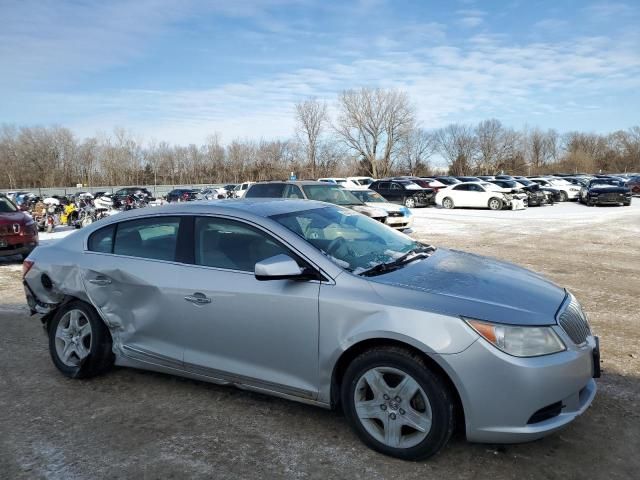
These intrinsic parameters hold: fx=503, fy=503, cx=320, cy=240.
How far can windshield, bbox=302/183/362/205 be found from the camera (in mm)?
13555

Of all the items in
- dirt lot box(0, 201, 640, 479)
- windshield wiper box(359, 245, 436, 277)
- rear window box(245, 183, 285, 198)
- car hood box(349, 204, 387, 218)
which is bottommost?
dirt lot box(0, 201, 640, 479)

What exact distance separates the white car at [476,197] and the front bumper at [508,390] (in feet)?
83.0

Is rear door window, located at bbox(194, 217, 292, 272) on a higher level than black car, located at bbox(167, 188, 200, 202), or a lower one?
higher

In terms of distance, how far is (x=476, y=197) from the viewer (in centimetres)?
2766

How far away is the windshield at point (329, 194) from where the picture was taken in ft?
44.5

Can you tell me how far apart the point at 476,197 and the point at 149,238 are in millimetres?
25628

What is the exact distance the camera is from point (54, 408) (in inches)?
153

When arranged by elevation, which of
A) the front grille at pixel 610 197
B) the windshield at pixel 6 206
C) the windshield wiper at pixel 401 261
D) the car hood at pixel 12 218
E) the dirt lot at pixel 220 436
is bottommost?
the dirt lot at pixel 220 436

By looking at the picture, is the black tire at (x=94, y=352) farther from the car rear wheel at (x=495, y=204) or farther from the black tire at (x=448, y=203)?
the black tire at (x=448, y=203)

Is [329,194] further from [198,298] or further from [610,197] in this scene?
[610,197]

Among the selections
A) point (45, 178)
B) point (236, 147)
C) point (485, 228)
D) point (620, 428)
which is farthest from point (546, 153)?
point (620, 428)

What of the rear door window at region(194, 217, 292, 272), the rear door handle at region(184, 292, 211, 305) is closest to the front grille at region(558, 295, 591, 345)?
the rear door window at region(194, 217, 292, 272)

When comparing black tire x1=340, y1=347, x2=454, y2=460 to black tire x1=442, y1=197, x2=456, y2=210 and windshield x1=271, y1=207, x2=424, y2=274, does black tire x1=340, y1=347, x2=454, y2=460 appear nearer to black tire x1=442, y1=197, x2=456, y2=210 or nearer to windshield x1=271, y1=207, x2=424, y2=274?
windshield x1=271, y1=207, x2=424, y2=274

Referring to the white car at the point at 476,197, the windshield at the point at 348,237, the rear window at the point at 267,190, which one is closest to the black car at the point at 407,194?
the white car at the point at 476,197
